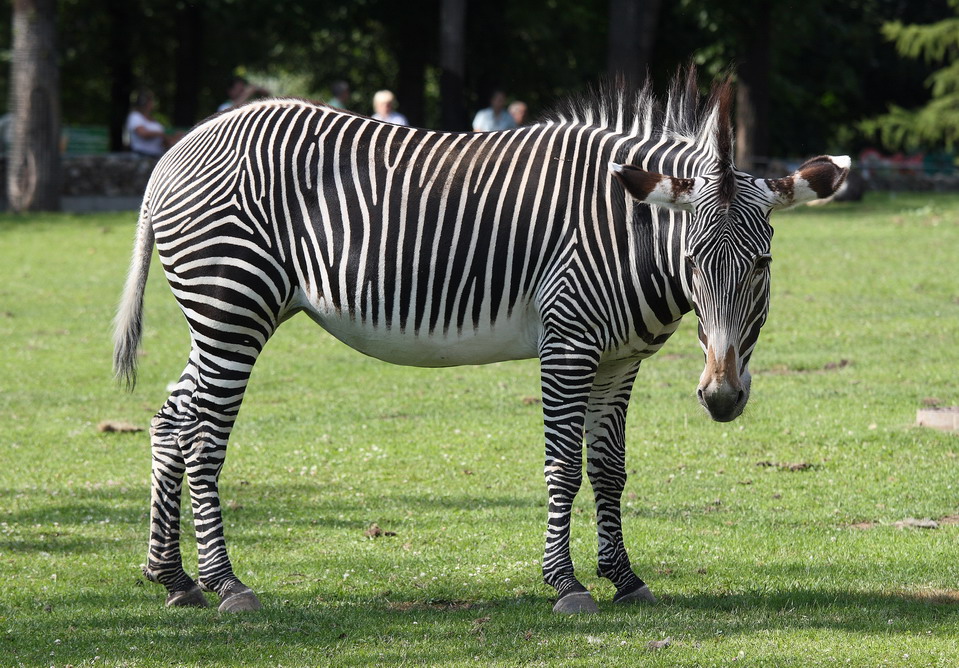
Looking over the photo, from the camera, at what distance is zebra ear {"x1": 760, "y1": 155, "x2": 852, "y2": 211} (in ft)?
18.0

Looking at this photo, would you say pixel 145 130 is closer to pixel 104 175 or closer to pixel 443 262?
pixel 104 175

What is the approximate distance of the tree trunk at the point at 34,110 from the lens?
24000 millimetres

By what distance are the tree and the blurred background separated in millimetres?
70

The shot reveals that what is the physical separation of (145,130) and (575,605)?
20.1 m

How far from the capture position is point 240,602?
5.99 meters

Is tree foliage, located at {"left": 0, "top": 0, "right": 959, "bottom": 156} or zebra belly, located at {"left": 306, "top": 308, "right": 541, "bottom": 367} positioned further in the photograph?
tree foliage, located at {"left": 0, "top": 0, "right": 959, "bottom": 156}

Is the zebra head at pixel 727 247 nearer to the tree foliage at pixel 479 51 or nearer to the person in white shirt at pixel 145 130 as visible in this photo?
the person in white shirt at pixel 145 130

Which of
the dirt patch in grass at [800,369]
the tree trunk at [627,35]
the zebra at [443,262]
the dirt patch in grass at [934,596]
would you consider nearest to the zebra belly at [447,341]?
the zebra at [443,262]

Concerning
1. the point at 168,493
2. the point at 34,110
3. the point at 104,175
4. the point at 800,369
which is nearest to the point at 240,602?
the point at 168,493

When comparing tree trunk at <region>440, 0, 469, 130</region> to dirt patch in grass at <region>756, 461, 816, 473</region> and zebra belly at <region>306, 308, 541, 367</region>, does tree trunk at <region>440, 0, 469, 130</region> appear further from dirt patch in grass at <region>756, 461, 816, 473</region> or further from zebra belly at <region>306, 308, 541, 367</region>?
zebra belly at <region>306, 308, 541, 367</region>

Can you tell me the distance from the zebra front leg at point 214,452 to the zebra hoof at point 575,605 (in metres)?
1.52

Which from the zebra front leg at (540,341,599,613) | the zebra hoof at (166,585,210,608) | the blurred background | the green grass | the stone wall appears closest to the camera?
the green grass

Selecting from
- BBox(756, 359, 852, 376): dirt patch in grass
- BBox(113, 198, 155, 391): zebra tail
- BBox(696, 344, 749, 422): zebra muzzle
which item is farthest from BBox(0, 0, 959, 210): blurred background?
BBox(696, 344, 749, 422): zebra muzzle

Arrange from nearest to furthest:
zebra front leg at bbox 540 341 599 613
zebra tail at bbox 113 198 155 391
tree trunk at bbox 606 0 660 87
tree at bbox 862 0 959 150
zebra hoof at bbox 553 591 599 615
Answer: zebra front leg at bbox 540 341 599 613, zebra hoof at bbox 553 591 599 615, zebra tail at bbox 113 198 155 391, tree trunk at bbox 606 0 660 87, tree at bbox 862 0 959 150
